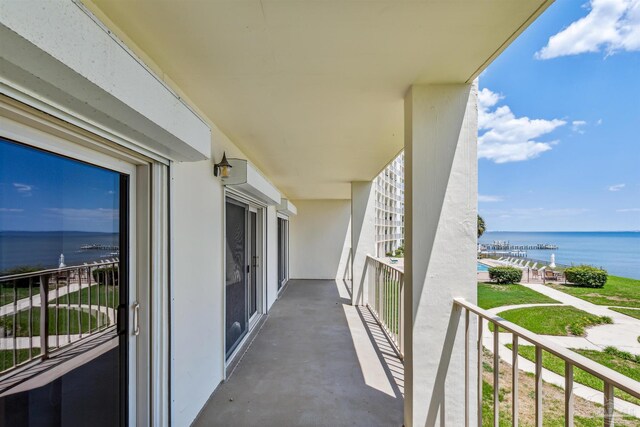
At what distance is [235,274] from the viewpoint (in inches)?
141

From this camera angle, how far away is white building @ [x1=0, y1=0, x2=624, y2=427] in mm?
1040

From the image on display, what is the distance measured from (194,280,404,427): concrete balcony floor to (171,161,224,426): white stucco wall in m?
0.27

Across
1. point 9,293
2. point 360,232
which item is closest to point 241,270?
point 360,232

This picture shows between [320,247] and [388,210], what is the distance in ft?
43.2

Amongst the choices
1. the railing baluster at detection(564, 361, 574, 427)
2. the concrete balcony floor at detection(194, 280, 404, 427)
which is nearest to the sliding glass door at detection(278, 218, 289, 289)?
the concrete balcony floor at detection(194, 280, 404, 427)

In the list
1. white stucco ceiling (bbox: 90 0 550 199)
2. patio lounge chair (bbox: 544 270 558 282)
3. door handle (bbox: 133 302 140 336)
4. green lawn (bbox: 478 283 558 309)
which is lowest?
Answer: patio lounge chair (bbox: 544 270 558 282)

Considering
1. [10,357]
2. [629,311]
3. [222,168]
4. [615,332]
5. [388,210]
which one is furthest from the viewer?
[388,210]

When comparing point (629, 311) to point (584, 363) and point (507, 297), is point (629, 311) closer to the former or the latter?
point (507, 297)

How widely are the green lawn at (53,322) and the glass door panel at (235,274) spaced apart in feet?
5.86

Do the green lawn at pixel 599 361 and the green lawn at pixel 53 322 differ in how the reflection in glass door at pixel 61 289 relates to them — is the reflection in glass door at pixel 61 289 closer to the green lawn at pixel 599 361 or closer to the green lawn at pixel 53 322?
the green lawn at pixel 53 322

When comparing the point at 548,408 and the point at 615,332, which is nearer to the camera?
the point at 548,408

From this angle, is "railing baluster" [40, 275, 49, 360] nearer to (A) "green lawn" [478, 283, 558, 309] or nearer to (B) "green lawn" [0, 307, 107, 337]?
(B) "green lawn" [0, 307, 107, 337]

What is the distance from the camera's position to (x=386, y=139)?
3.19 m

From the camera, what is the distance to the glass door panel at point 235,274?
3.28m
